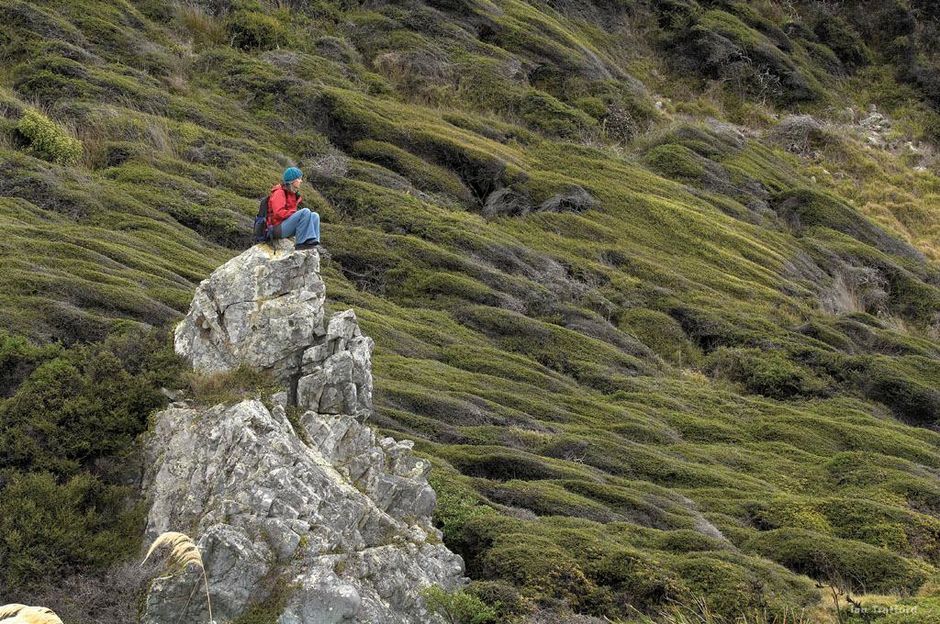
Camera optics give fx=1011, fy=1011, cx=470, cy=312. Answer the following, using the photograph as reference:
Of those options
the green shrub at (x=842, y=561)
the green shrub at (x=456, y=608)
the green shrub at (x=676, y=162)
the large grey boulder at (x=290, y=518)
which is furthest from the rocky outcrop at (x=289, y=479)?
the green shrub at (x=676, y=162)

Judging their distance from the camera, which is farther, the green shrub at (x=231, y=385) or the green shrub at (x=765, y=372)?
the green shrub at (x=765, y=372)

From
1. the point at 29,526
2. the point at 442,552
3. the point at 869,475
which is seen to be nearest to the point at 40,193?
the point at 29,526

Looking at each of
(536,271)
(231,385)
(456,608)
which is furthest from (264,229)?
(536,271)

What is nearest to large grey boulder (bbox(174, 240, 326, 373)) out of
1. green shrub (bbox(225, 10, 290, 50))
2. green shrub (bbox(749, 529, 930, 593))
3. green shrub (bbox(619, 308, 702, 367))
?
green shrub (bbox(749, 529, 930, 593))

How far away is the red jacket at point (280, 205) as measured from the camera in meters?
17.7

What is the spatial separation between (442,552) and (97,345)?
702cm

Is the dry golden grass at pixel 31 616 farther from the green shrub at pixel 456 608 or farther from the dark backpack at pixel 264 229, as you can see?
the dark backpack at pixel 264 229

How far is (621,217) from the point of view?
41.0 metres

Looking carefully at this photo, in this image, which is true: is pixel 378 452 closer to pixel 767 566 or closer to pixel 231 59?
pixel 767 566

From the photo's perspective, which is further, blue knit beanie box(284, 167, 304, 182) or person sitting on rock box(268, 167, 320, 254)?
person sitting on rock box(268, 167, 320, 254)

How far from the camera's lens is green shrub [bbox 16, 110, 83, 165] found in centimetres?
3041

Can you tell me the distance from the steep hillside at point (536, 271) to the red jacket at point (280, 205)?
2989mm

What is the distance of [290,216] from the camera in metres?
17.9

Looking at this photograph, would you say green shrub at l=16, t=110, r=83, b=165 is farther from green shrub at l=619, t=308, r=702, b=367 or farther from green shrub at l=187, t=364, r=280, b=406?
green shrub at l=619, t=308, r=702, b=367
